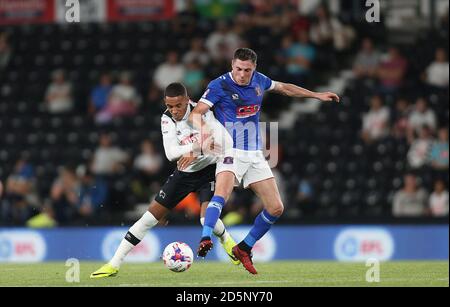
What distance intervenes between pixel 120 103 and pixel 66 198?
8.79 ft

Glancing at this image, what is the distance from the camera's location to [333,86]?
20.1 meters

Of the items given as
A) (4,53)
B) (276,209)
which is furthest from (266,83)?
(4,53)

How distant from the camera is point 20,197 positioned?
1889cm

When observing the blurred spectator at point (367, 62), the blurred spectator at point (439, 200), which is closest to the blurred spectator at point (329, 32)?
the blurred spectator at point (367, 62)

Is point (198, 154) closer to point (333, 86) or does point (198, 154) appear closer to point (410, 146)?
point (410, 146)

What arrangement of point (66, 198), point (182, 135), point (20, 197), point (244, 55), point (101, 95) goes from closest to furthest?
point (244, 55) → point (182, 135) → point (66, 198) → point (20, 197) → point (101, 95)

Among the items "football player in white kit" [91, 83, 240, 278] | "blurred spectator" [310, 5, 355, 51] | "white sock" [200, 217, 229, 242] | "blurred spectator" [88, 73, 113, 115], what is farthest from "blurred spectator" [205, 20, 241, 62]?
"football player in white kit" [91, 83, 240, 278]

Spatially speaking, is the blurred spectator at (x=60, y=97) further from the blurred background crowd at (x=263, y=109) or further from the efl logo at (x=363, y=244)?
the efl logo at (x=363, y=244)

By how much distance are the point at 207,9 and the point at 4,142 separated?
4.86 metres

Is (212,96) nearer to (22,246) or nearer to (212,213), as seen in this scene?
(212,213)

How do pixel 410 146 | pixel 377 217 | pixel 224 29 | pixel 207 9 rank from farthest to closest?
1. pixel 207 9
2. pixel 224 29
3. pixel 410 146
4. pixel 377 217

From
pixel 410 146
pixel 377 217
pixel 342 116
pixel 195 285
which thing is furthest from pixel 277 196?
pixel 342 116

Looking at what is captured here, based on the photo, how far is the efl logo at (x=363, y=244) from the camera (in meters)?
16.4

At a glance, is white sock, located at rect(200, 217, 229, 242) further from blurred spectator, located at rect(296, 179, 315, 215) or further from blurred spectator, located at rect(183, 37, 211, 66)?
blurred spectator, located at rect(183, 37, 211, 66)
